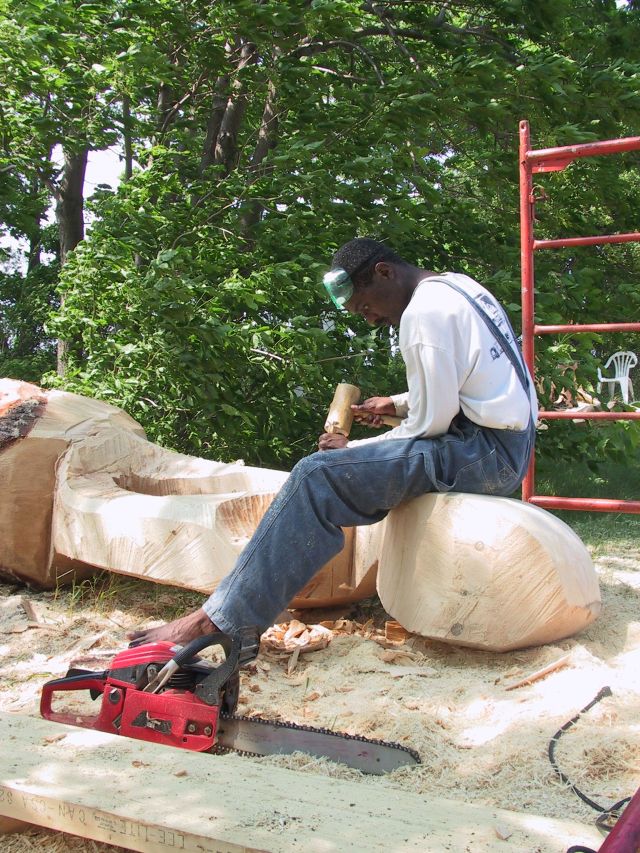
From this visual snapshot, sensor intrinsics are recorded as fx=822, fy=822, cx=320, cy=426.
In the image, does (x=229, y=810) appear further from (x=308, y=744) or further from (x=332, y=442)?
(x=332, y=442)

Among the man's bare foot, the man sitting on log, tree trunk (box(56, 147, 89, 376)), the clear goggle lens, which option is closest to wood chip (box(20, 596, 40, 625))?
the man sitting on log

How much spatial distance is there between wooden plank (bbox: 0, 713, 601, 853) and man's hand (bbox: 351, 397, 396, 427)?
165 cm

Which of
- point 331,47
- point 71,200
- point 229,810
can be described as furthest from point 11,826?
point 71,200

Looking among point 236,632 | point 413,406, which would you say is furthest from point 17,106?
point 236,632

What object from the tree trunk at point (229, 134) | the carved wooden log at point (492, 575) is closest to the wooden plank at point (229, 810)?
the carved wooden log at point (492, 575)

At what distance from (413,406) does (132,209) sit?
2844 mm

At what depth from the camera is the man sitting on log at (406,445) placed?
248 cm

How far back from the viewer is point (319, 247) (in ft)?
16.9

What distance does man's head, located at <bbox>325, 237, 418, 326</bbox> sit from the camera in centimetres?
285

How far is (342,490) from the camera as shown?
8.64 feet

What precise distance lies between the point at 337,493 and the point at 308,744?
78 centimetres

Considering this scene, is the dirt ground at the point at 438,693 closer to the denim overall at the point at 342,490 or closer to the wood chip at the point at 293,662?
the wood chip at the point at 293,662

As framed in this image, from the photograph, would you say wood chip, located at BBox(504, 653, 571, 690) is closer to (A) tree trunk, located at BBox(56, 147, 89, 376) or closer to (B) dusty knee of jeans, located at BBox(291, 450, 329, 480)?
(B) dusty knee of jeans, located at BBox(291, 450, 329, 480)

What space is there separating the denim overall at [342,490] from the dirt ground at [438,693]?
0.37 m
